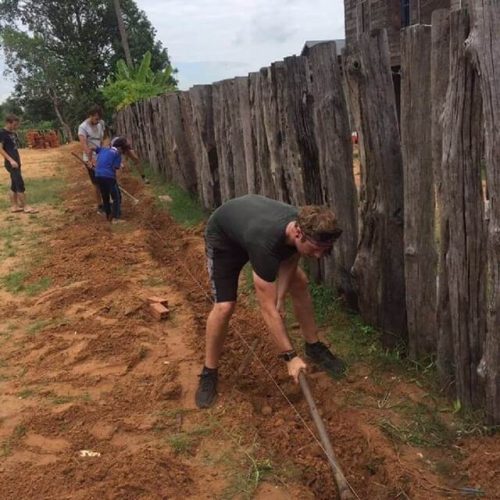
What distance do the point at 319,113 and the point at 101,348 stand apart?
2467 millimetres

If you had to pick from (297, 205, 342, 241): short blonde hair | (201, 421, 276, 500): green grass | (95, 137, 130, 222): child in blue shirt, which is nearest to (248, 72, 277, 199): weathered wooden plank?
(297, 205, 342, 241): short blonde hair

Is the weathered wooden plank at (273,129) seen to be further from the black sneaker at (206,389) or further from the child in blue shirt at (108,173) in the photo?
the child in blue shirt at (108,173)

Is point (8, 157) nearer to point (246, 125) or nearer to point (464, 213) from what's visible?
point (246, 125)

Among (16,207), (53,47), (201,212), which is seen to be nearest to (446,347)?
(201,212)

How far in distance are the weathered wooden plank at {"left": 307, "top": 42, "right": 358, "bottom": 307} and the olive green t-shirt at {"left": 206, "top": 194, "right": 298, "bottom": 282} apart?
934 millimetres

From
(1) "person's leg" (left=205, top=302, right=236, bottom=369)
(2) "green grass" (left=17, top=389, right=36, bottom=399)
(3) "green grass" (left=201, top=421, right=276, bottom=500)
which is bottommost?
(3) "green grass" (left=201, top=421, right=276, bottom=500)

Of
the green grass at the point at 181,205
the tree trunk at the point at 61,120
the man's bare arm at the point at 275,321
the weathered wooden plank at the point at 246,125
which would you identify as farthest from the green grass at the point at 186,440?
the tree trunk at the point at 61,120

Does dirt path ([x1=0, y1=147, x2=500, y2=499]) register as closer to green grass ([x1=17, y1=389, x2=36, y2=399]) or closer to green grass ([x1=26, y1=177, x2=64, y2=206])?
green grass ([x1=17, y1=389, x2=36, y2=399])

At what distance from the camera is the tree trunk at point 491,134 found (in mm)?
2602

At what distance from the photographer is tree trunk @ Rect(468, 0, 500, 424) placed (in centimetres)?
260

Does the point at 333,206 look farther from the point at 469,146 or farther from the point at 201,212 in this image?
the point at 201,212

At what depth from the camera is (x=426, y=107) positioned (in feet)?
10.7

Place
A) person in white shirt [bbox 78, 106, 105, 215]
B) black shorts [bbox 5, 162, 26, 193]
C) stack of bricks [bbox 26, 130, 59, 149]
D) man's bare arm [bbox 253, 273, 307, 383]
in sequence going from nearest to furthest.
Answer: man's bare arm [bbox 253, 273, 307, 383], person in white shirt [bbox 78, 106, 105, 215], black shorts [bbox 5, 162, 26, 193], stack of bricks [bbox 26, 130, 59, 149]

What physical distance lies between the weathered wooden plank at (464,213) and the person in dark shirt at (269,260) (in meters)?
0.63
